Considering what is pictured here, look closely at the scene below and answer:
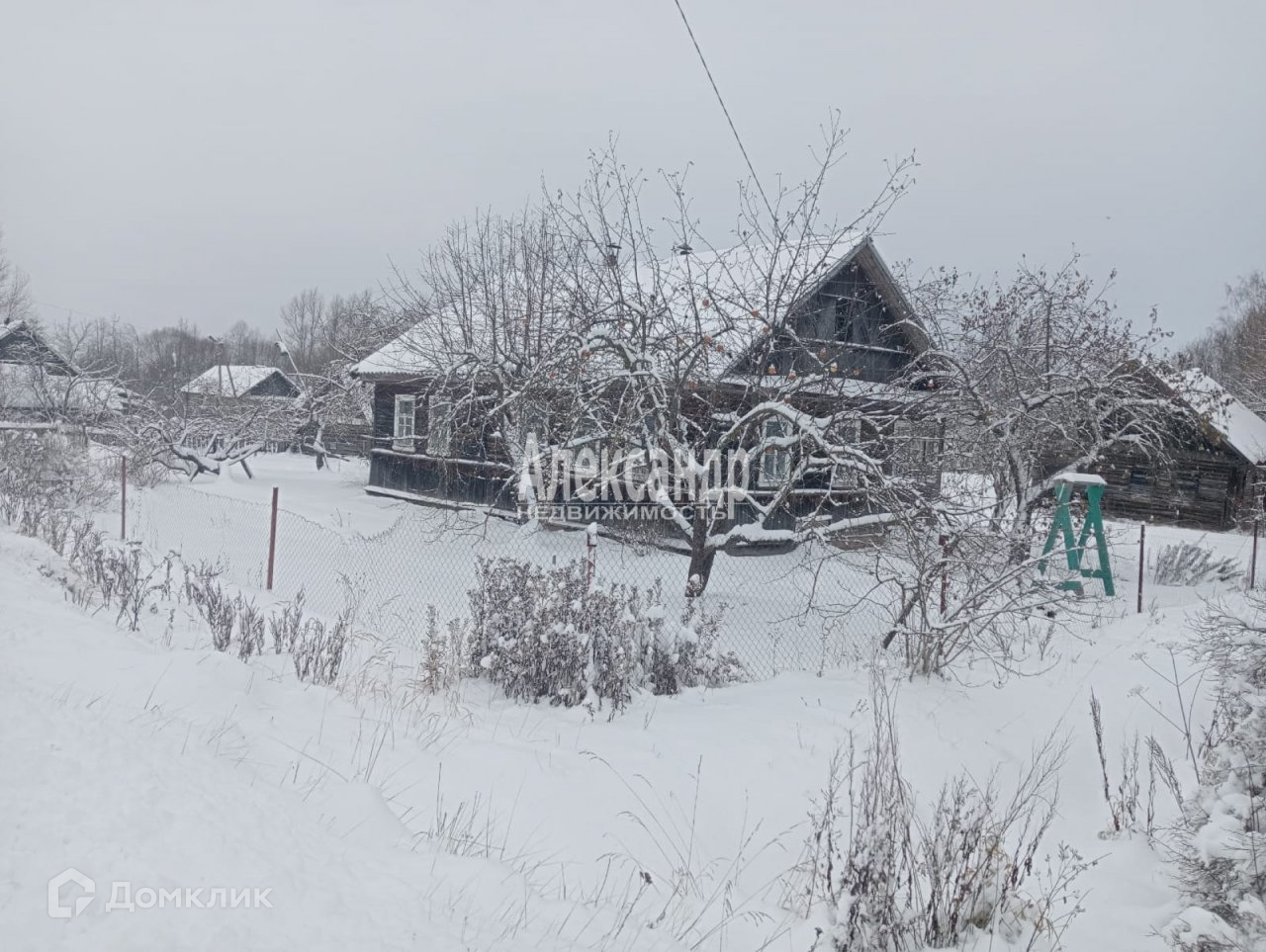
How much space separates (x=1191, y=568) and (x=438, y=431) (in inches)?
531

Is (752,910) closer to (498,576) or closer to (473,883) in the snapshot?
(473,883)

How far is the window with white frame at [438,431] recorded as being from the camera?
14.1 m

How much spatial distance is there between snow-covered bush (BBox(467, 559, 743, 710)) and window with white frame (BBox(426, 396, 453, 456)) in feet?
27.4

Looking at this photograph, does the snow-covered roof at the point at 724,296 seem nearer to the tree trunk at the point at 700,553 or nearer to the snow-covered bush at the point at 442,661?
the tree trunk at the point at 700,553

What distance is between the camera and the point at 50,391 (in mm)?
21375

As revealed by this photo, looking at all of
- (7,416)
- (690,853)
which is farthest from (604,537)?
(7,416)

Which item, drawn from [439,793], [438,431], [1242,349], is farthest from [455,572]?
[1242,349]

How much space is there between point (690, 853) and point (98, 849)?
2.31 meters

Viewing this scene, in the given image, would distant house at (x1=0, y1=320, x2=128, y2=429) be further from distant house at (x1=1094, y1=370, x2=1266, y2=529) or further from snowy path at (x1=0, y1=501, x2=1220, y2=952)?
distant house at (x1=1094, y1=370, x2=1266, y2=529)

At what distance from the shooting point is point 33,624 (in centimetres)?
432

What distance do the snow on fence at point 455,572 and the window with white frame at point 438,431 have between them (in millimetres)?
1611

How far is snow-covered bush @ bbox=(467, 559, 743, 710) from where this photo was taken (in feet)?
17.0

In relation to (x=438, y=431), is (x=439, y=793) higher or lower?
lower

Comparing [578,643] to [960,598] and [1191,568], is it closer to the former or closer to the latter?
[960,598]
